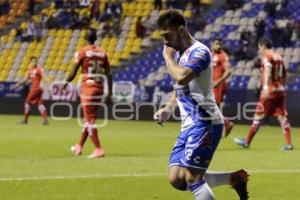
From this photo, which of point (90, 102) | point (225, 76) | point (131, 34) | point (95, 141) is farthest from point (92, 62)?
point (131, 34)

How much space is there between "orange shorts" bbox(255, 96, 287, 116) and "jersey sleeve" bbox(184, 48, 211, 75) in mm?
9908

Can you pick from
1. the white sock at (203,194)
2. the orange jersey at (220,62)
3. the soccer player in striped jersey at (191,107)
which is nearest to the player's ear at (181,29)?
the soccer player in striped jersey at (191,107)

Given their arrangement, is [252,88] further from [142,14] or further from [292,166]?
[292,166]

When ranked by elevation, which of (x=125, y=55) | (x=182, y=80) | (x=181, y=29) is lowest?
(x=125, y=55)

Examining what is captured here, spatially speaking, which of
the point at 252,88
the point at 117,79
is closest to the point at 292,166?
the point at 252,88

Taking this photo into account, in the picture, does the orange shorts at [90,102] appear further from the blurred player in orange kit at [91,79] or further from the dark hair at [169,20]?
the dark hair at [169,20]

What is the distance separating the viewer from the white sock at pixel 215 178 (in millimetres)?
8258

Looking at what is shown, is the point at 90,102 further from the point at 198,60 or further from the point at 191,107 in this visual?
the point at 198,60

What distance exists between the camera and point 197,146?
7.54 metres

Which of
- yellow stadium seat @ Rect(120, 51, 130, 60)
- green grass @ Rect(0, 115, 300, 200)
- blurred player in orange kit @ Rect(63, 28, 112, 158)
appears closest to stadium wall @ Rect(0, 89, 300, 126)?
yellow stadium seat @ Rect(120, 51, 130, 60)

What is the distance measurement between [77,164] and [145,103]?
1819 centimetres

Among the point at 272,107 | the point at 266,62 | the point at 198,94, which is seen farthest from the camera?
the point at 272,107

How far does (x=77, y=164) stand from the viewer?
43.9ft

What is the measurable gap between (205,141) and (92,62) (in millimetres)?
7607
